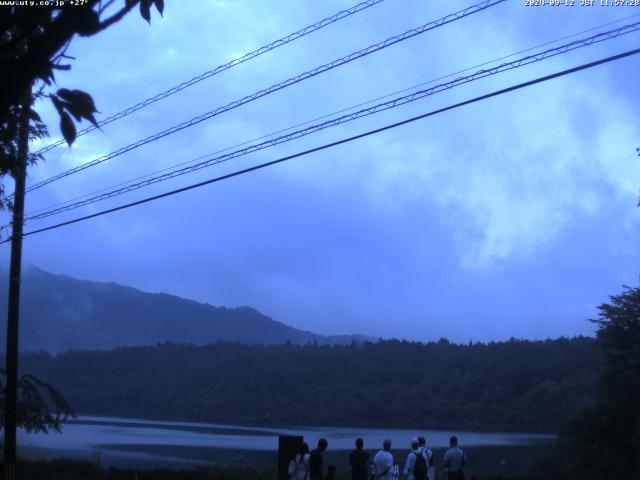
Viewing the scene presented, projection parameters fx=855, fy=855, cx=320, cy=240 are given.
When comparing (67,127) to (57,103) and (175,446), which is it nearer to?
(57,103)

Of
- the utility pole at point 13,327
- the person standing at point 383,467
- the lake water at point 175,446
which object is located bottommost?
the lake water at point 175,446

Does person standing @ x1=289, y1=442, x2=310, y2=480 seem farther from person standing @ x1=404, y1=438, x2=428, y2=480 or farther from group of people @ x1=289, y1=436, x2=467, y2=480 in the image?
person standing @ x1=404, y1=438, x2=428, y2=480

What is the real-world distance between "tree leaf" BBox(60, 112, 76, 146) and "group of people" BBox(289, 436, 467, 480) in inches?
403


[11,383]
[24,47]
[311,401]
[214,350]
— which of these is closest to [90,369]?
[214,350]

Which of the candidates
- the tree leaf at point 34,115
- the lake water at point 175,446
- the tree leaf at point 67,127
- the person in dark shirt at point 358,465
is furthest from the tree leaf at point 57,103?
the lake water at point 175,446

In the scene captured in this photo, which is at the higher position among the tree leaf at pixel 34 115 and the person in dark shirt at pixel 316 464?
the tree leaf at pixel 34 115

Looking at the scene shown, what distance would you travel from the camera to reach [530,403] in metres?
69.9

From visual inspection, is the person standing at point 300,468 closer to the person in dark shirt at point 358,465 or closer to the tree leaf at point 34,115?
the person in dark shirt at point 358,465

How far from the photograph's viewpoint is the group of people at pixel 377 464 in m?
14.3

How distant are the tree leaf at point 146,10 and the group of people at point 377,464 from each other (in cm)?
1040

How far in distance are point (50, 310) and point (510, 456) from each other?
16027cm

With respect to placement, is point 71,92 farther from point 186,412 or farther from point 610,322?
point 186,412

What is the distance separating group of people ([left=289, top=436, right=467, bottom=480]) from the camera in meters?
14.3

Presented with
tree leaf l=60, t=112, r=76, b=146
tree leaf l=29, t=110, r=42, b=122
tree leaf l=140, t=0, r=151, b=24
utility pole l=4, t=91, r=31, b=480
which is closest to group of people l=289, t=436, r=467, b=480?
utility pole l=4, t=91, r=31, b=480
